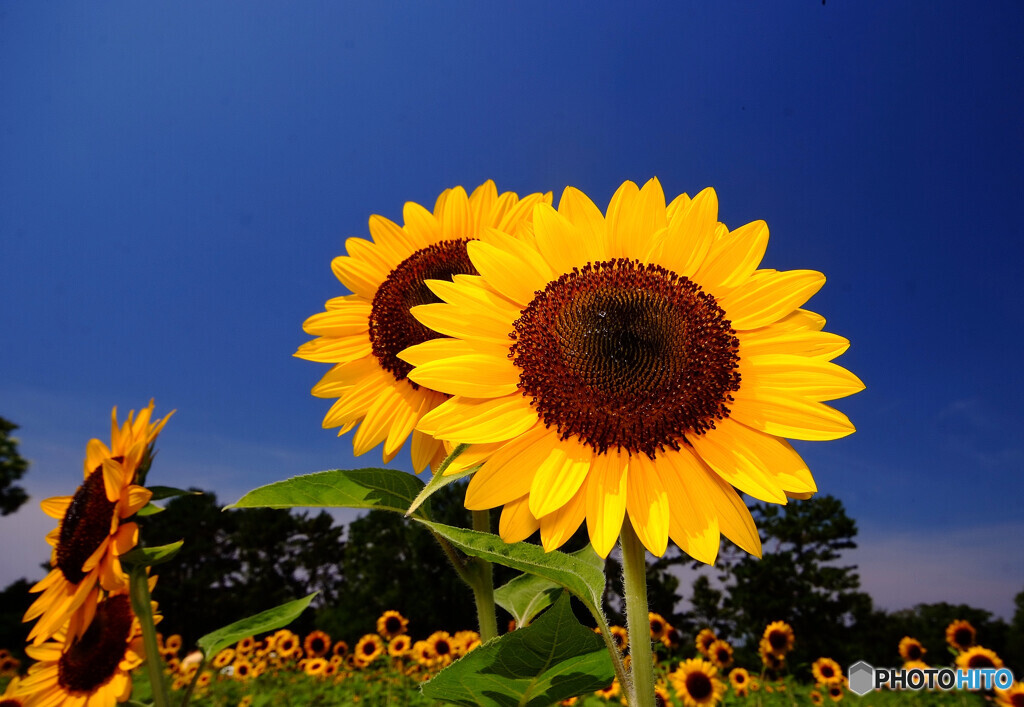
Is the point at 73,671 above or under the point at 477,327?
under

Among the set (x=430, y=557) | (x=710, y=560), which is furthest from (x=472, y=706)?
(x=430, y=557)

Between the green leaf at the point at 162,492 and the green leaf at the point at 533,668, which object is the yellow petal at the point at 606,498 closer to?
the green leaf at the point at 533,668

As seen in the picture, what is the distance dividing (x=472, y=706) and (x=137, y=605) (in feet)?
9.31

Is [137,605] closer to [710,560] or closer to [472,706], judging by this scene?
[472,706]

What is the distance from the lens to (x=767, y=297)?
1.88 m

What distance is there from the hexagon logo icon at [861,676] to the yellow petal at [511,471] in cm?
654

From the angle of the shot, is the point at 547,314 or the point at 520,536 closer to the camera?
the point at 520,536

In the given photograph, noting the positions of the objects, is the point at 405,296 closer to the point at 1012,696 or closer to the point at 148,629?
the point at 148,629

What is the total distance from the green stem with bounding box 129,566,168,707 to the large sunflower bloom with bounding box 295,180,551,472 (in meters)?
1.75

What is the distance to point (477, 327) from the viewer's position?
186 centimetres

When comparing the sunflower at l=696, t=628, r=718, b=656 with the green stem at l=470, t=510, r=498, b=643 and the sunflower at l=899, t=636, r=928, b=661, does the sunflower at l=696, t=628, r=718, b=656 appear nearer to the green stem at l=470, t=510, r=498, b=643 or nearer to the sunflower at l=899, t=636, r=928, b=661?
the sunflower at l=899, t=636, r=928, b=661

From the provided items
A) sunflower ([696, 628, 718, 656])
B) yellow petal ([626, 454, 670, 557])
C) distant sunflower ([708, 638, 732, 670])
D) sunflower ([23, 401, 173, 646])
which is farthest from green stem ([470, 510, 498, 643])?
sunflower ([696, 628, 718, 656])

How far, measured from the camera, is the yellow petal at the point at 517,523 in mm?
1635

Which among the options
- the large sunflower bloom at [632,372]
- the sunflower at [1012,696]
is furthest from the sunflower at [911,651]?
the large sunflower bloom at [632,372]
